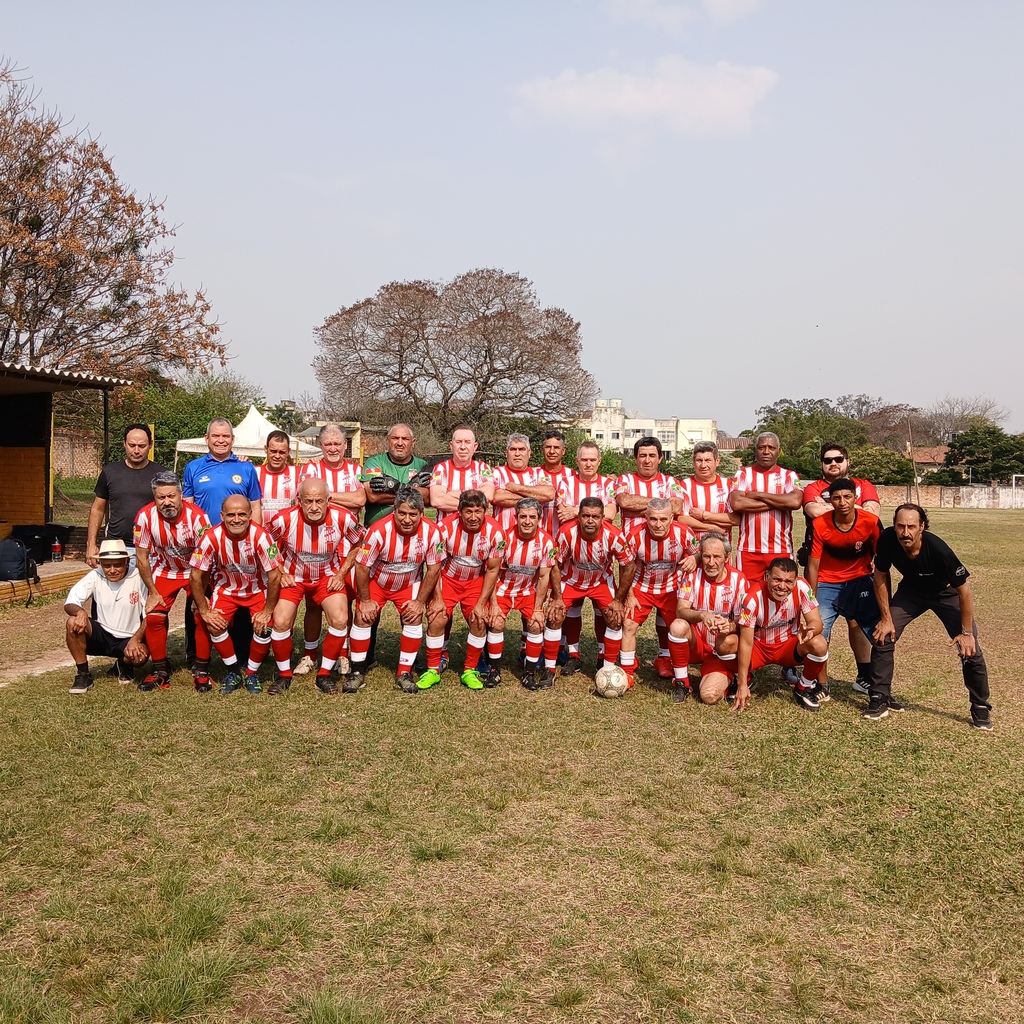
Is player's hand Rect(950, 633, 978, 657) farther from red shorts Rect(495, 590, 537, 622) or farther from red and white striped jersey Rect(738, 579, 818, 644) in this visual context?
red shorts Rect(495, 590, 537, 622)

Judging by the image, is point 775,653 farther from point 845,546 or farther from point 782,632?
point 845,546

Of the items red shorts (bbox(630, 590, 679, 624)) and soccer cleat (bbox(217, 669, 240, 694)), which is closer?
soccer cleat (bbox(217, 669, 240, 694))

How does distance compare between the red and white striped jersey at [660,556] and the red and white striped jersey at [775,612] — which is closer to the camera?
the red and white striped jersey at [775,612]

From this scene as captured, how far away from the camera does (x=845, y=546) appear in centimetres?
629

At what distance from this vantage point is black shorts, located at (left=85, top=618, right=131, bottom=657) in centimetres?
613

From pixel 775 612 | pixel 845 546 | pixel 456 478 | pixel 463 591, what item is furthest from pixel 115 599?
pixel 845 546

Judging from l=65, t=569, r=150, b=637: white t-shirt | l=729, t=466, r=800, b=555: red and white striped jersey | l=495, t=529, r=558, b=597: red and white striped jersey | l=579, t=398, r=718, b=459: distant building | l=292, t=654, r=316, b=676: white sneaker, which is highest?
l=579, t=398, r=718, b=459: distant building

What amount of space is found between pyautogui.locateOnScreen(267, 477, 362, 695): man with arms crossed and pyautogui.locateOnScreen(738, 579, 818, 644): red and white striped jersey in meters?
3.00

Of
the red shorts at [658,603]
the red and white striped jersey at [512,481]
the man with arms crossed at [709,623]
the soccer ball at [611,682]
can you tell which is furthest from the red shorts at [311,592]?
the man with arms crossed at [709,623]

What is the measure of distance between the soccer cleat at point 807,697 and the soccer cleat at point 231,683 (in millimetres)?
4157

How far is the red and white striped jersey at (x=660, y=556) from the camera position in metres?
6.52

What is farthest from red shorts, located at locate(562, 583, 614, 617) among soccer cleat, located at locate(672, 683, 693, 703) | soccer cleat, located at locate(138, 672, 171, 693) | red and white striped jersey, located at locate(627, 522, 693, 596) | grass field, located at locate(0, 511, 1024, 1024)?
soccer cleat, located at locate(138, 672, 171, 693)

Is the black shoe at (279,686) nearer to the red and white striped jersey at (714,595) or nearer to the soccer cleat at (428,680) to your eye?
the soccer cleat at (428,680)

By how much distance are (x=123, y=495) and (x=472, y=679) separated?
3.15 m
